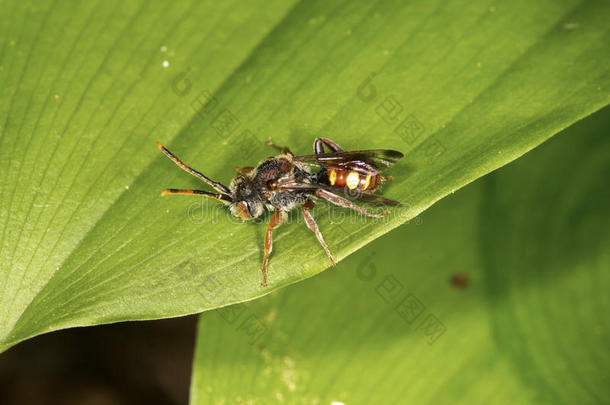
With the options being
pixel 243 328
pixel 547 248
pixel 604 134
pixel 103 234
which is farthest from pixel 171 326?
pixel 604 134

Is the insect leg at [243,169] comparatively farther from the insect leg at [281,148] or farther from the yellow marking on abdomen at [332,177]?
the yellow marking on abdomen at [332,177]

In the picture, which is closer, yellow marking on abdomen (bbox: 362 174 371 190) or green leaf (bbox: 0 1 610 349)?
green leaf (bbox: 0 1 610 349)

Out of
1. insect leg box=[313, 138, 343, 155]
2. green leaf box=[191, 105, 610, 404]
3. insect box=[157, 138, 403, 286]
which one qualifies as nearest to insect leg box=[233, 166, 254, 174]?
insect box=[157, 138, 403, 286]

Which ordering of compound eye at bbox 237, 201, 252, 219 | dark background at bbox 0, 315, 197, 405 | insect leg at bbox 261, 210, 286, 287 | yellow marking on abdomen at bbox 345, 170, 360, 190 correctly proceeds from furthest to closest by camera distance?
dark background at bbox 0, 315, 197, 405
yellow marking on abdomen at bbox 345, 170, 360, 190
compound eye at bbox 237, 201, 252, 219
insect leg at bbox 261, 210, 286, 287

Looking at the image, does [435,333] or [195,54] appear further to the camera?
[435,333]

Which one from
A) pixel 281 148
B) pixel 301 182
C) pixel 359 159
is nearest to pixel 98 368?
pixel 301 182

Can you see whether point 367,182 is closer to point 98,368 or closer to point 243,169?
point 243,169

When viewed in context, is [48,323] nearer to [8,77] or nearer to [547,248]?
[8,77]

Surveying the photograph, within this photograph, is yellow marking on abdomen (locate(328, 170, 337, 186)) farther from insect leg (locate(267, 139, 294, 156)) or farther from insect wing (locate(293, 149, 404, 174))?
insect leg (locate(267, 139, 294, 156))
